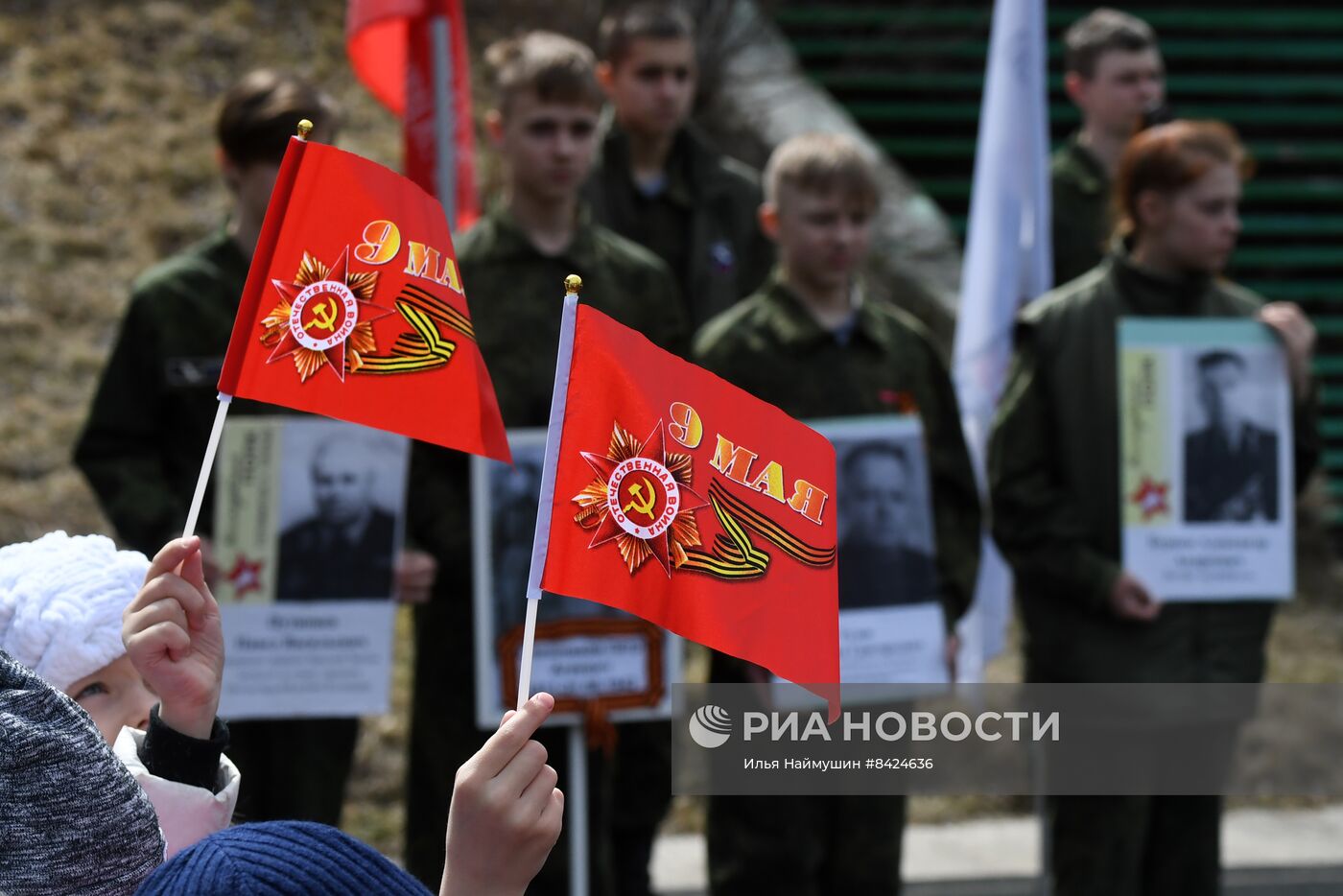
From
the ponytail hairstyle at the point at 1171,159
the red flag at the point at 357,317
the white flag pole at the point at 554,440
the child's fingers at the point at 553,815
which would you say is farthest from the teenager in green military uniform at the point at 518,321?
the child's fingers at the point at 553,815

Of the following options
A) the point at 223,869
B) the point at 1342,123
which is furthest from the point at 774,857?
the point at 1342,123

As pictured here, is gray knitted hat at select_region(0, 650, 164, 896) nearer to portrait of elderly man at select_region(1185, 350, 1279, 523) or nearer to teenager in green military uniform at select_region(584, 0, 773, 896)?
portrait of elderly man at select_region(1185, 350, 1279, 523)

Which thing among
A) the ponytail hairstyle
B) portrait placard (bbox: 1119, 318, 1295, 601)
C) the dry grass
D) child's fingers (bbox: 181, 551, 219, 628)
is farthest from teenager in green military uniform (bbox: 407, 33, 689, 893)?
child's fingers (bbox: 181, 551, 219, 628)

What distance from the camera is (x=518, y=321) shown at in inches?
174

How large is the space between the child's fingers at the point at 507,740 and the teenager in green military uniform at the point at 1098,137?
14.3ft

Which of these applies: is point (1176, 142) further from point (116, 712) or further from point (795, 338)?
point (116, 712)

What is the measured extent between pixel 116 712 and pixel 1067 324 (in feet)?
9.61

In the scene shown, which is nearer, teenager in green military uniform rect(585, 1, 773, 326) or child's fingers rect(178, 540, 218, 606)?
child's fingers rect(178, 540, 218, 606)

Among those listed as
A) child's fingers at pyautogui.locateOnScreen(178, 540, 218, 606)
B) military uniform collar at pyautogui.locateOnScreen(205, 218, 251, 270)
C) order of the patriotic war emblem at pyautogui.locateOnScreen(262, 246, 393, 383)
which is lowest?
child's fingers at pyautogui.locateOnScreen(178, 540, 218, 606)

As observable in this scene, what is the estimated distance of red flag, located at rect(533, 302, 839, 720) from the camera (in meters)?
2.31

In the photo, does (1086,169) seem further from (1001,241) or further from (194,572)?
(194,572)

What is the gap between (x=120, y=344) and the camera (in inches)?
173

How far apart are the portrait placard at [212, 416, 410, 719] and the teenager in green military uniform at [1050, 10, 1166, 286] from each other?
2625mm

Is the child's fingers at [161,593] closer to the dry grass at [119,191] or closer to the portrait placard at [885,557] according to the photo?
the portrait placard at [885,557]
